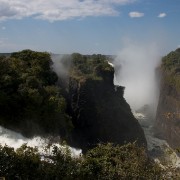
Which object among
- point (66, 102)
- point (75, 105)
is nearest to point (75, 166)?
point (66, 102)

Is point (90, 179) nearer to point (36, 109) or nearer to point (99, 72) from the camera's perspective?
point (36, 109)

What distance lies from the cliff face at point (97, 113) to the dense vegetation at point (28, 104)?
9.34m

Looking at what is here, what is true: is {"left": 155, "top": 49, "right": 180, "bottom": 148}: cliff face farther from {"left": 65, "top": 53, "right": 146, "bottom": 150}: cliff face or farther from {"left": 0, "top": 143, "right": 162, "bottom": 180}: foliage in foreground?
{"left": 0, "top": 143, "right": 162, "bottom": 180}: foliage in foreground

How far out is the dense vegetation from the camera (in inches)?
1613

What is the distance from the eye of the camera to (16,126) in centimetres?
4066

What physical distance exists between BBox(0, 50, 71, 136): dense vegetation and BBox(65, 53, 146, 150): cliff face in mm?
9339

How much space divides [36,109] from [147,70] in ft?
308

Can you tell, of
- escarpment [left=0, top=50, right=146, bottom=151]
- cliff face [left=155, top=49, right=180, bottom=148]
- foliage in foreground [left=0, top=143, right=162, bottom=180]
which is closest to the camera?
foliage in foreground [left=0, top=143, right=162, bottom=180]

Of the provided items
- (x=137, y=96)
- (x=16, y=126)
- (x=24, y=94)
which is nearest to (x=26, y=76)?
(x=24, y=94)

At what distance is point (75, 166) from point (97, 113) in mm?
35458

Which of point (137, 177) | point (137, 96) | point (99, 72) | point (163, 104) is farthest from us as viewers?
point (137, 96)

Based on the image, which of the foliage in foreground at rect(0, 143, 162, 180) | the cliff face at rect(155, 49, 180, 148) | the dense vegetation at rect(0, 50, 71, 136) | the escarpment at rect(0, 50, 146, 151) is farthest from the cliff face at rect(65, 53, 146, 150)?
the foliage in foreground at rect(0, 143, 162, 180)

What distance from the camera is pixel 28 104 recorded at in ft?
Answer: 139

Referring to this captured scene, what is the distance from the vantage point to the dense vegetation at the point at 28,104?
41.0 m
